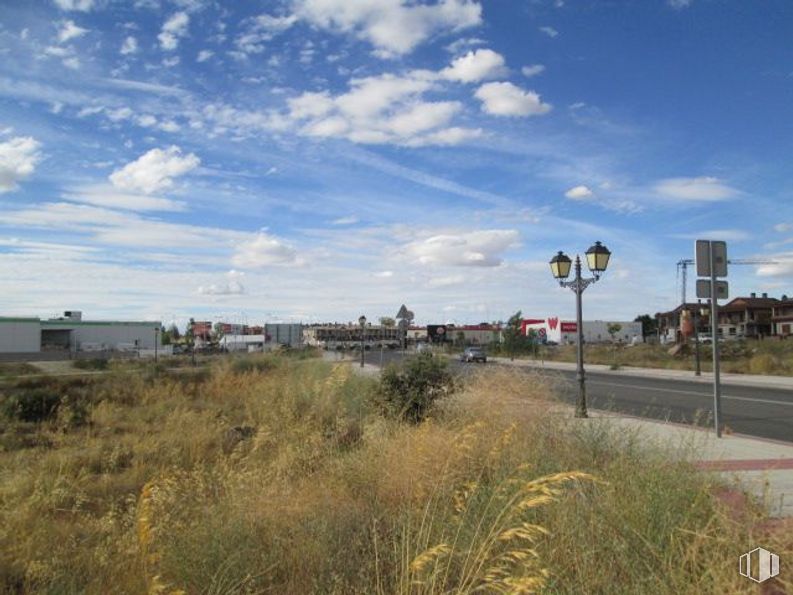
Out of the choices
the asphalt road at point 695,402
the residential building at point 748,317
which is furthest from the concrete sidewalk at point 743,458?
the residential building at point 748,317

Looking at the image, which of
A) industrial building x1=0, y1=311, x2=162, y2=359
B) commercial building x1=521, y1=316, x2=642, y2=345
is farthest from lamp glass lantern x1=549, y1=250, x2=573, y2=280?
industrial building x1=0, y1=311, x2=162, y2=359

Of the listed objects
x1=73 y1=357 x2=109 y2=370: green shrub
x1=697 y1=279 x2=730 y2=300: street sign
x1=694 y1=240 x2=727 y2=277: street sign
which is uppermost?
x1=694 y1=240 x2=727 y2=277: street sign

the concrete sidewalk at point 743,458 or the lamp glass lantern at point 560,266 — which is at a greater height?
the lamp glass lantern at point 560,266

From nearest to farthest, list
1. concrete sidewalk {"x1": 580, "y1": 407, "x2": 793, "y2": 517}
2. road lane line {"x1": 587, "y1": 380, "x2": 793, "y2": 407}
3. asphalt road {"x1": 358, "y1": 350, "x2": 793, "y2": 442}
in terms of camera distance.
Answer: concrete sidewalk {"x1": 580, "y1": 407, "x2": 793, "y2": 517}
asphalt road {"x1": 358, "y1": 350, "x2": 793, "y2": 442}
road lane line {"x1": 587, "y1": 380, "x2": 793, "y2": 407}

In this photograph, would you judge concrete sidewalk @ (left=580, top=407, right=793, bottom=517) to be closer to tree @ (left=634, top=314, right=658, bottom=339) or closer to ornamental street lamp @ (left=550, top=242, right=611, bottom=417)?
ornamental street lamp @ (left=550, top=242, right=611, bottom=417)

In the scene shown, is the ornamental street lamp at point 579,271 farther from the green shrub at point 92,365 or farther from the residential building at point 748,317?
the residential building at point 748,317

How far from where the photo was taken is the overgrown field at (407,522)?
3613mm

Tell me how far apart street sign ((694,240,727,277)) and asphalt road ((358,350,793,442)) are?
2737 millimetres

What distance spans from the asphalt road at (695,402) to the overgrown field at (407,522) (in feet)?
18.0

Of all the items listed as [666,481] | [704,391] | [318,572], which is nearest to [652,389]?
[704,391]

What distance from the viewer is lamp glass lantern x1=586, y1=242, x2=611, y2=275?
1563 cm

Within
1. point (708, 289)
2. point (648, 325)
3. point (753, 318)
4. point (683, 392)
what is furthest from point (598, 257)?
point (648, 325)

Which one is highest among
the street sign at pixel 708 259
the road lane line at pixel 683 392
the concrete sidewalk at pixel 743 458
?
the street sign at pixel 708 259

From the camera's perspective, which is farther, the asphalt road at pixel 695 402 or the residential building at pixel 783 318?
the residential building at pixel 783 318
